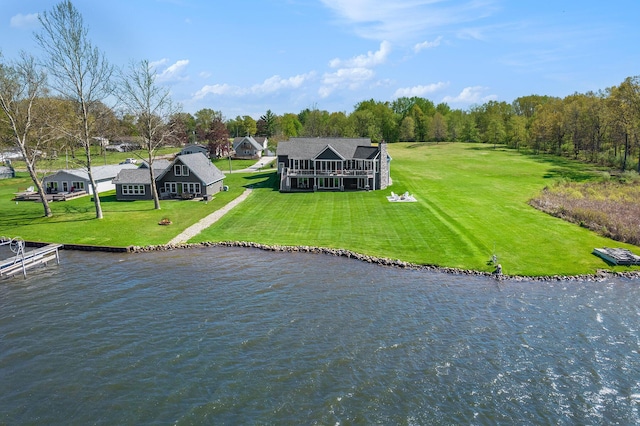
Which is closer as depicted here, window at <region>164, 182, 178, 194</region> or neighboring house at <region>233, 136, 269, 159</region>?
window at <region>164, 182, 178, 194</region>

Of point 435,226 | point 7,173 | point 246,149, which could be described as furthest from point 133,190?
point 246,149

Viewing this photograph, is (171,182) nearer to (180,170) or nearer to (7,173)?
(180,170)

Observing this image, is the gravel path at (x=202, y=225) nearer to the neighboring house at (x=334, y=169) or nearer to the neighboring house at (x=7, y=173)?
the neighboring house at (x=334, y=169)

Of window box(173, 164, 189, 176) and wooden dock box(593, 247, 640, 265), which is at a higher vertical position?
window box(173, 164, 189, 176)

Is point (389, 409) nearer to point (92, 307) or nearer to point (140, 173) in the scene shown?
point (92, 307)

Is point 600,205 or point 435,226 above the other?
point 600,205

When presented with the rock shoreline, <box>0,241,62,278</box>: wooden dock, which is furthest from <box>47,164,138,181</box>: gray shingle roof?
the rock shoreline

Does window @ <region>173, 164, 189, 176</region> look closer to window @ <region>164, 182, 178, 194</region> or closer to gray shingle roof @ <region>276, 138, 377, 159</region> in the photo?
window @ <region>164, 182, 178, 194</region>
